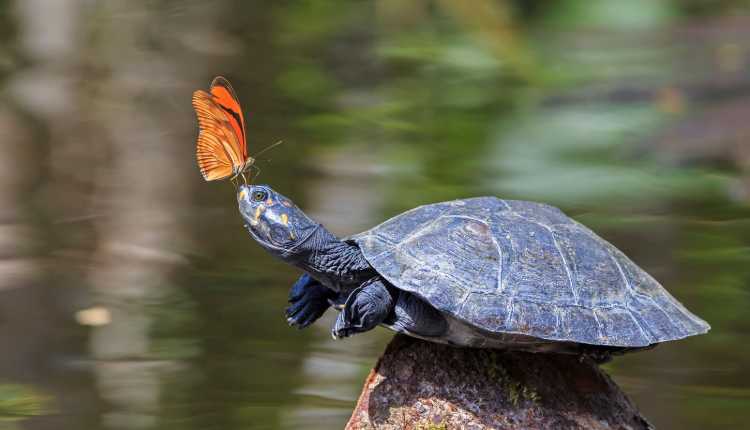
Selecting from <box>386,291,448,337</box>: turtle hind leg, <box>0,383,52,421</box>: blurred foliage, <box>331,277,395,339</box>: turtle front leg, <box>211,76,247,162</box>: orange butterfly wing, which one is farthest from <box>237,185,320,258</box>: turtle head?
<box>0,383,52,421</box>: blurred foliage

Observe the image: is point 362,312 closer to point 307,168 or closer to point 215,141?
point 215,141

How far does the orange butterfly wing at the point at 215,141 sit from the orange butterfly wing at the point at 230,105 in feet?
0.04

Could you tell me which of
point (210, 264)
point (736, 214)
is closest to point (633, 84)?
point (736, 214)

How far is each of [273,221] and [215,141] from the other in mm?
330

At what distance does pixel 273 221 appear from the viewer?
3170 mm

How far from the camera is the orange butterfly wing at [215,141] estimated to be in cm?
318

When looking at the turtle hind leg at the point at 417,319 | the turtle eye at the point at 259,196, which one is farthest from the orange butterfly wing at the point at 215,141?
the turtle hind leg at the point at 417,319

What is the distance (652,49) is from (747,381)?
8796mm

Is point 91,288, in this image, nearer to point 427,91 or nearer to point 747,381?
point 747,381

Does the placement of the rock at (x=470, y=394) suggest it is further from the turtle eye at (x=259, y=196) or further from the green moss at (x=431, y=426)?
the turtle eye at (x=259, y=196)

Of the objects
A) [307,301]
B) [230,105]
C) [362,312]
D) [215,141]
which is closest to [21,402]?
[307,301]

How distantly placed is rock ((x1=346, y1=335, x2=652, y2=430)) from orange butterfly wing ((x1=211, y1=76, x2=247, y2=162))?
0.81 meters

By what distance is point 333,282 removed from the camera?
10.7ft

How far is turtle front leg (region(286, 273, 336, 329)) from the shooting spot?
3.33 m
